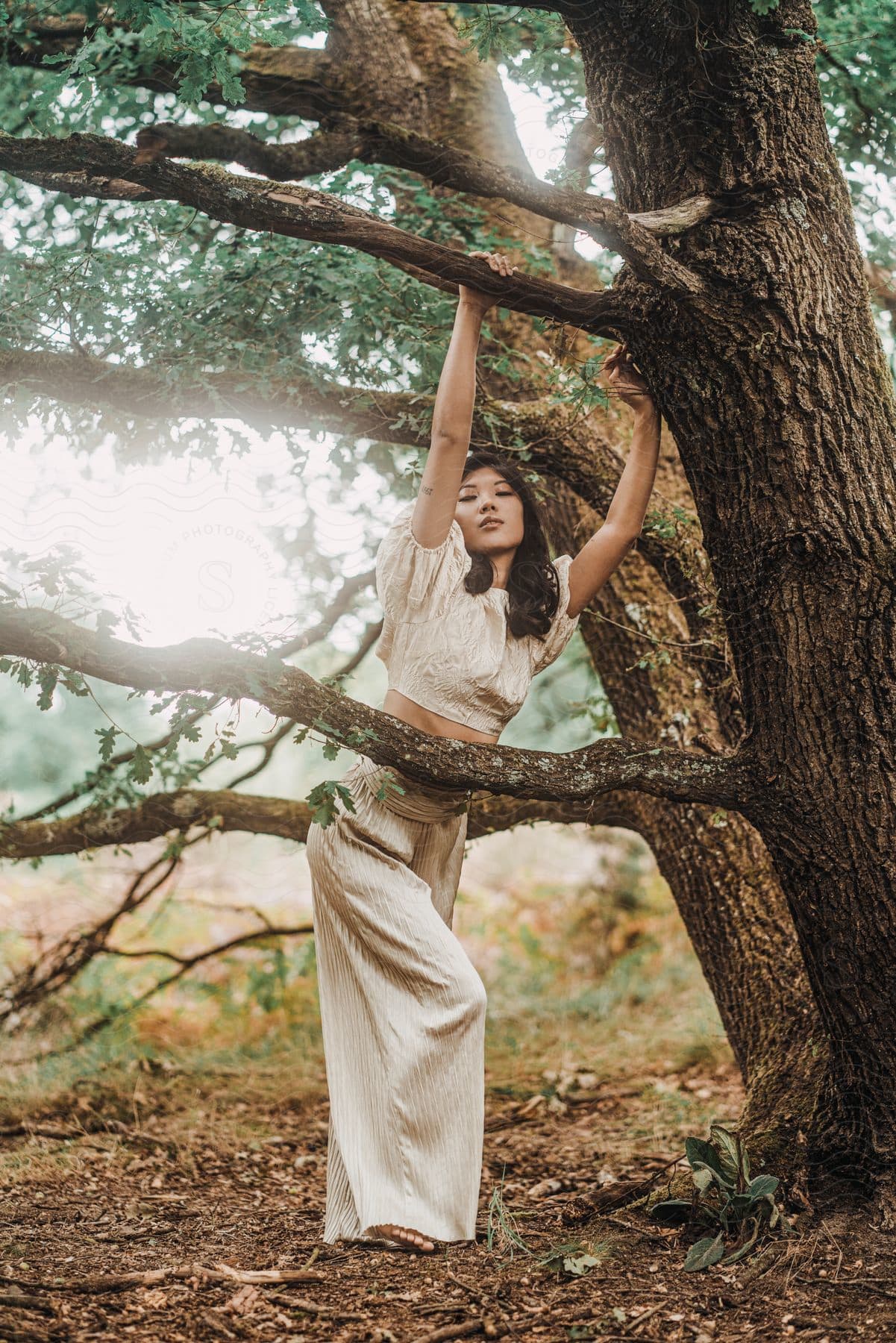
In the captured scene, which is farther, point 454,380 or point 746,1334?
point 454,380

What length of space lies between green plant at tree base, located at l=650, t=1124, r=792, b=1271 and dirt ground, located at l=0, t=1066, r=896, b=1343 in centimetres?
4

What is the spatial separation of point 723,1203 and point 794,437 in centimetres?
187

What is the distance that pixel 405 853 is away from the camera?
3.12 m

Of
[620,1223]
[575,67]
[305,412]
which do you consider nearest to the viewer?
[620,1223]

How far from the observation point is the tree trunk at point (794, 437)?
270 cm

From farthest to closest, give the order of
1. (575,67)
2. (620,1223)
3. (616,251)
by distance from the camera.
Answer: (575,67) < (620,1223) < (616,251)

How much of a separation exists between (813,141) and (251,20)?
146 centimetres

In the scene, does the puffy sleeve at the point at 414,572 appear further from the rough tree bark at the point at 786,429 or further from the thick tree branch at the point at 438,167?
the thick tree branch at the point at 438,167

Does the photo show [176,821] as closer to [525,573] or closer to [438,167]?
[525,573]

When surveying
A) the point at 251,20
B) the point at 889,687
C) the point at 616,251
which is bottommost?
the point at 889,687

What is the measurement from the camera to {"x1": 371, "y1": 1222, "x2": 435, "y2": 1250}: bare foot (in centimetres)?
281

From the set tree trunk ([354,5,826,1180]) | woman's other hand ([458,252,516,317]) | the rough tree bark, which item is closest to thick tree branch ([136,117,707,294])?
the rough tree bark

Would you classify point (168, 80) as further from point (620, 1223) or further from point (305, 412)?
point (620, 1223)

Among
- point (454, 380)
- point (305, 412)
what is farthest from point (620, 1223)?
point (305, 412)
